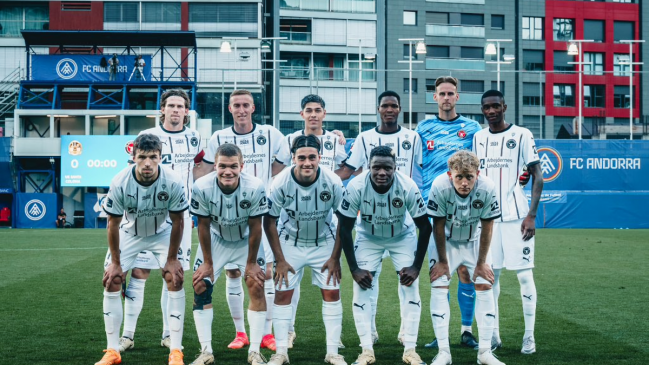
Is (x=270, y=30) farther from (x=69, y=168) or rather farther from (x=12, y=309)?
(x=12, y=309)

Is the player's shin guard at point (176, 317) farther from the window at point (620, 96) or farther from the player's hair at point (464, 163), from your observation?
the window at point (620, 96)

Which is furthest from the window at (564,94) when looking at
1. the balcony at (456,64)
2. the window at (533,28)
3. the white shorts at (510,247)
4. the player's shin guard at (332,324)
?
the player's shin guard at (332,324)

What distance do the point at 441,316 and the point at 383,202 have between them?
1.09 metres

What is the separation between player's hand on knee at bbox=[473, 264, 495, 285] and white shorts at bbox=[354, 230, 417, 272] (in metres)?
0.57

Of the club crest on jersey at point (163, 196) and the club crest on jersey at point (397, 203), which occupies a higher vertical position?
the club crest on jersey at point (163, 196)

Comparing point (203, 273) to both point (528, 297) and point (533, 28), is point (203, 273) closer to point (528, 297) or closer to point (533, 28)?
point (528, 297)

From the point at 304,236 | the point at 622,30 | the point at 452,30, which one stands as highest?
the point at 622,30

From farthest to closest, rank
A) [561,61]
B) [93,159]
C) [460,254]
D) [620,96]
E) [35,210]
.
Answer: [561,61] → [620,96] → [35,210] → [93,159] → [460,254]

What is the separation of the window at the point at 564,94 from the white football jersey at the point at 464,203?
51142 millimetres

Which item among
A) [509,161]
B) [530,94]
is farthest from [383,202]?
[530,94]

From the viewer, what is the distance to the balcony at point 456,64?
51.8 metres

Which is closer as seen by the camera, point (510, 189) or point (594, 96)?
point (510, 189)

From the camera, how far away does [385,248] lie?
6688 millimetres

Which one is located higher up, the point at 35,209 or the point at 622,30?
the point at 622,30
